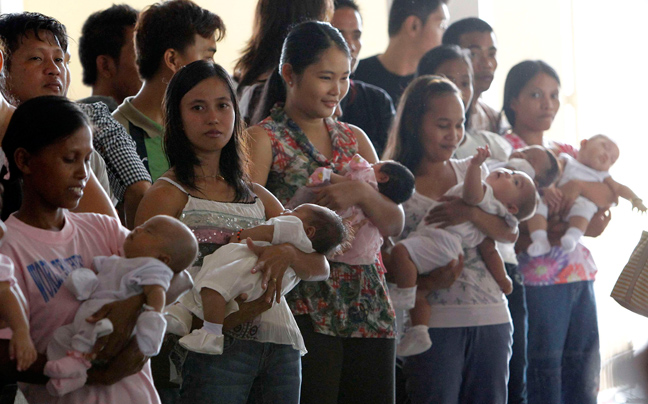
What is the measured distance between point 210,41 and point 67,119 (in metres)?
1.21

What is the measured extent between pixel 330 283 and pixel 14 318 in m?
1.18

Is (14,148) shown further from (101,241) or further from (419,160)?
(419,160)

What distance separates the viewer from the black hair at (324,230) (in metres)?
2.10

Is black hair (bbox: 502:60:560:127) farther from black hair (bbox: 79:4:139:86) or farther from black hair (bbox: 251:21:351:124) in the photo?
black hair (bbox: 79:4:139:86)

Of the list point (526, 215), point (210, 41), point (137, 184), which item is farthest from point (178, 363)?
point (526, 215)

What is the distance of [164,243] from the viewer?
5.24ft

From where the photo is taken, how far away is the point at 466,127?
363 cm

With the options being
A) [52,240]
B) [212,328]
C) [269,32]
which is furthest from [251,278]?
[269,32]

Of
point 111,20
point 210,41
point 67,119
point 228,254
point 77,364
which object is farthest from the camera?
point 111,20

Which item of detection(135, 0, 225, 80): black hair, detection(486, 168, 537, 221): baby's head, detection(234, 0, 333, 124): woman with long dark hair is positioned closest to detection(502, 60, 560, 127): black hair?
detection(486, 168, 537, 221): baby's head

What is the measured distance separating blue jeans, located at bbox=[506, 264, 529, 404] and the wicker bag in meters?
0.36

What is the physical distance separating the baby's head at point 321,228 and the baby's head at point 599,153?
2063 mm

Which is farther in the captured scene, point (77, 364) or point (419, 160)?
point (419, 160)

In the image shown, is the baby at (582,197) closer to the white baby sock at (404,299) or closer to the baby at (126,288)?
the white baby sock at (404,299)
